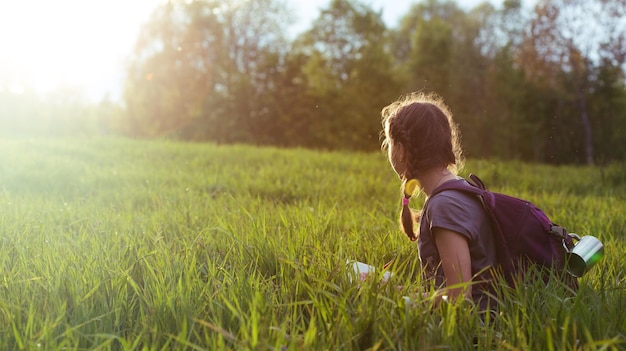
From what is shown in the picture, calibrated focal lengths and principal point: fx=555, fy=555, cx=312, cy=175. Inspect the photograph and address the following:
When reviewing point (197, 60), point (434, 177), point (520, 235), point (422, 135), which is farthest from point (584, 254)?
point (197, 60)

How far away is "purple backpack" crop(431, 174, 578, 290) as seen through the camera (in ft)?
8.24

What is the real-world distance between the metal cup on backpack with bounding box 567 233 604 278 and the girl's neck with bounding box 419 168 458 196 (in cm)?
62

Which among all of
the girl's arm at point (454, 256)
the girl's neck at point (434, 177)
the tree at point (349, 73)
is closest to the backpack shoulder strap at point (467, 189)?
the girl's neck at point (434, 177)

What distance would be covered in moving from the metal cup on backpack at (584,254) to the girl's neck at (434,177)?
622mm

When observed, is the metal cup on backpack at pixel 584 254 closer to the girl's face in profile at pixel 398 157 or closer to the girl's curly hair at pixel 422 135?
the girl's curly hair at pixel 422 135

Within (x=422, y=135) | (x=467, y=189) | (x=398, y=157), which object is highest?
(x=422, y=135)

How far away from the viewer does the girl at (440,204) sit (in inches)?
93.1

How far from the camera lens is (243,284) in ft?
7.61

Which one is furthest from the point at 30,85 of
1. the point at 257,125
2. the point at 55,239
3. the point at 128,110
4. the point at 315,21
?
the point at 55,239

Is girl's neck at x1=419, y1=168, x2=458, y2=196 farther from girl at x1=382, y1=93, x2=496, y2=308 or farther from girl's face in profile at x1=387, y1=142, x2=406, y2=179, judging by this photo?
girl's face in profile at x1=387, y1=142, x2=406, y2=179

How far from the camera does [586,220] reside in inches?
192

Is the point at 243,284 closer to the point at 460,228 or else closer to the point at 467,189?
the point at 460,228

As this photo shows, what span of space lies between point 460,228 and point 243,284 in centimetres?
94

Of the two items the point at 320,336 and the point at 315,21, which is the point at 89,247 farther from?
the point at 315,21
